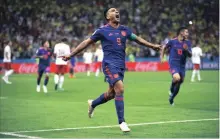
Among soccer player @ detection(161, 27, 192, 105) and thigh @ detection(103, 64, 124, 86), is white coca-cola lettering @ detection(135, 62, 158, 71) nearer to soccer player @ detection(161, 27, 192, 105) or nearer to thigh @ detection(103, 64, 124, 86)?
soccer player @ detection(161, 27, 192, 105)

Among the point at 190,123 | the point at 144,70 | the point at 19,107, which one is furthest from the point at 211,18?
the point at 190,123

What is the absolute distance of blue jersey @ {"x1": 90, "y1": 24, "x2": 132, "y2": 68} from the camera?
36.1 feet

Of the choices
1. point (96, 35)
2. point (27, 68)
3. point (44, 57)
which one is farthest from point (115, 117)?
point (27, 68)

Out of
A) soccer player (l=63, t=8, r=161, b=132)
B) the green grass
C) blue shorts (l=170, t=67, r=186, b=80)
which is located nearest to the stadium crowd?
the green grass

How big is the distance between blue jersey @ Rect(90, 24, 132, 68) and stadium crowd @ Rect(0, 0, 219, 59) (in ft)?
121

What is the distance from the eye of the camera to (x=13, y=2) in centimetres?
4838

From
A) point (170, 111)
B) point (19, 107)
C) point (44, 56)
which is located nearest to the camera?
point (170, 111)

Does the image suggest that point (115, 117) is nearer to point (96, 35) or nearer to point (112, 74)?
point (112, 74)

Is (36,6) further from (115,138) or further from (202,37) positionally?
(115,138)

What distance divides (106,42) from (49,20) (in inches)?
1562

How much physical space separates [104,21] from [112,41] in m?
38.9

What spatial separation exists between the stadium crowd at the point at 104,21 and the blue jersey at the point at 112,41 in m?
36.9

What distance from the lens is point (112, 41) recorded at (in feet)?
36.1

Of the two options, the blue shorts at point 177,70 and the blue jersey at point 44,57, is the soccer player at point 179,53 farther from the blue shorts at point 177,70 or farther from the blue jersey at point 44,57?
the blue jersey at point 44,57
